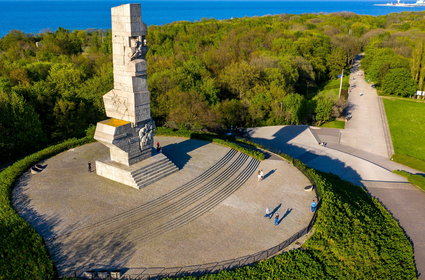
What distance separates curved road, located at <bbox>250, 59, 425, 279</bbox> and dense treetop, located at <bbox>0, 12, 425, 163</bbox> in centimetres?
522

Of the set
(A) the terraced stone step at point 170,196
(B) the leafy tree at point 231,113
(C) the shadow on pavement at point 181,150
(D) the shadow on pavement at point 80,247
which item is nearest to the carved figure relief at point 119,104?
(C) the shadow on pavement at point 181,150

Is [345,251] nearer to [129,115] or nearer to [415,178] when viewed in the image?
[415,178]

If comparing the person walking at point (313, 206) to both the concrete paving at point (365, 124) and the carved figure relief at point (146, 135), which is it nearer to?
the carved figure relief at point (146, 135)

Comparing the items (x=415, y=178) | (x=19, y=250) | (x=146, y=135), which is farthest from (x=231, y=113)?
(x=19, y=250)

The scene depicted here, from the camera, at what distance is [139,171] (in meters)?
28.0

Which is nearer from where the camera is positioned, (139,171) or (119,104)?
(119,104)

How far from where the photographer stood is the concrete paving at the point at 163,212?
Result: 2114 cm

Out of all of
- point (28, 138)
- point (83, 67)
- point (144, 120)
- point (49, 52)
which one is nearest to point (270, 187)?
point (144, 120)

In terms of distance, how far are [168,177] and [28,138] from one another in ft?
57.3

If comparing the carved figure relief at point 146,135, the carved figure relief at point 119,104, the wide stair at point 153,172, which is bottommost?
the wide stair at point 153,172

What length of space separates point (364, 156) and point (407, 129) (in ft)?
51.6

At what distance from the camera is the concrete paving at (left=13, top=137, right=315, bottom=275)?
21141 mm

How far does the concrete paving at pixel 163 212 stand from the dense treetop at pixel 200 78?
439 inches

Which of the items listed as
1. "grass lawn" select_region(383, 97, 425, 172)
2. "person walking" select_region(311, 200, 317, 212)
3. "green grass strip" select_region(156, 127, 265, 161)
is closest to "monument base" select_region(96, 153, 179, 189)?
"green grass strip" select_region(156, 127, 265, 161)
